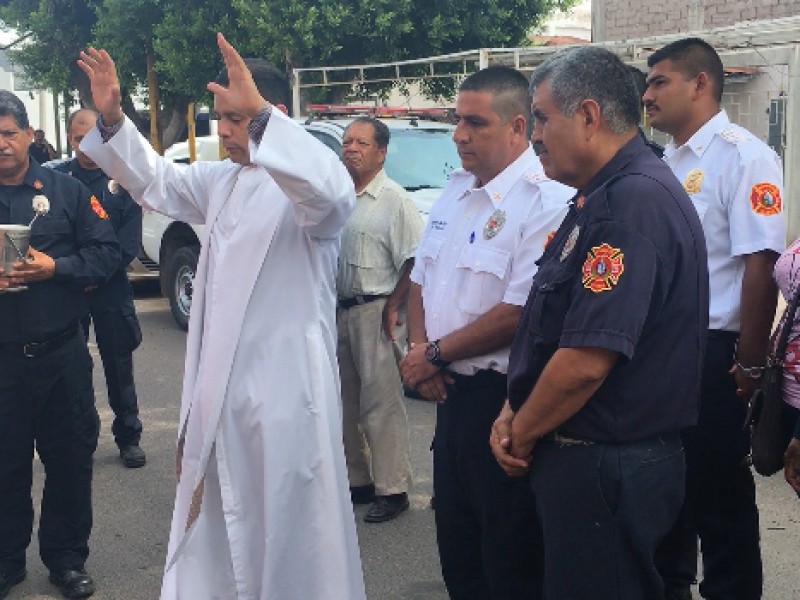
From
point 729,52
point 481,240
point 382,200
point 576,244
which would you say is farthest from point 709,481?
point 729,52

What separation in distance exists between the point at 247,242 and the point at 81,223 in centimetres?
122

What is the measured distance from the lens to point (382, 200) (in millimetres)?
5117

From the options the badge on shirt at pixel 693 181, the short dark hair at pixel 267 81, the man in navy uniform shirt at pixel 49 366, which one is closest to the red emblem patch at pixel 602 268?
the badge on shirt at pixel 693 181

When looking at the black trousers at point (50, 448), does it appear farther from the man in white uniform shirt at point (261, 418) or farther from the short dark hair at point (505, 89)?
the short dark hair at point (505, 89)

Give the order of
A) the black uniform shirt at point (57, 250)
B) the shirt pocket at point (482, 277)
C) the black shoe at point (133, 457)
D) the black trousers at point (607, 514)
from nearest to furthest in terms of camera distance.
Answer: the black trousers at point (607, 514)
the shirt pocket at point (482, 277)
the black uniform shirt at point (57, 250)
the black shoe at point (133, 457)

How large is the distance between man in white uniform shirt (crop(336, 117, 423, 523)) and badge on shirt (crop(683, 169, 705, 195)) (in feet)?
5.88

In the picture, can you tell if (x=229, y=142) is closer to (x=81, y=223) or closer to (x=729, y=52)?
(x=81, y=223)

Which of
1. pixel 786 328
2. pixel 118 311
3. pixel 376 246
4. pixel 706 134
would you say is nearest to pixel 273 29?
pixel 118 311

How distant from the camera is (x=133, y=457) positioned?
581cm

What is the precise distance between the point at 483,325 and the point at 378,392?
2.06m

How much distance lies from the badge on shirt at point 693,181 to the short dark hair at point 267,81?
4.55ft

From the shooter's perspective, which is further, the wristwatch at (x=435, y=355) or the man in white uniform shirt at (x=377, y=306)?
the man in white uniform shirt at (x=377, y=306)

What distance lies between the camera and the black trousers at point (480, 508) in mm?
3004

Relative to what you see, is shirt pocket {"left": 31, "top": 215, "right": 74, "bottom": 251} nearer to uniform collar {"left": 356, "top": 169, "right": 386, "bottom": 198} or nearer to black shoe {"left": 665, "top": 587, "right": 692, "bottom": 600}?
uniform collar {"left": 356, "top": 169, "right": 386, "bottom": 198}
